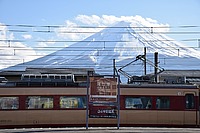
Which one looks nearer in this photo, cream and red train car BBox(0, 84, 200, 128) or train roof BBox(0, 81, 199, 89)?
cream and red train car BBox(0, 84, 200, 128)

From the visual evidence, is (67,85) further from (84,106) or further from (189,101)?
(189,101)

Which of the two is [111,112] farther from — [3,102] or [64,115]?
[3,102]

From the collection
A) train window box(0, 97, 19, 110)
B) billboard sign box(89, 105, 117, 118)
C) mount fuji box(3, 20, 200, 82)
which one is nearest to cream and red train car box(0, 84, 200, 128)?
train window box(0, 97, 19, 110)

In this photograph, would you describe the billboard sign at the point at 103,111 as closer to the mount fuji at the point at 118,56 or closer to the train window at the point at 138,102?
the train window at the point at 138,102

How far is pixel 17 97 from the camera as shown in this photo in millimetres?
22703

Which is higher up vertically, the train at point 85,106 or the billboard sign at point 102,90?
the billboard sign at point 102,90

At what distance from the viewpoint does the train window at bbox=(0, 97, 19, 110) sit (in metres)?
22.7

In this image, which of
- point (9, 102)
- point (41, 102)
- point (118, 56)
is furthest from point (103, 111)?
point (118, 56)

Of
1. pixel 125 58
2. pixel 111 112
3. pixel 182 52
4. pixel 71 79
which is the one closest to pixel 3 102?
pixel 71 79

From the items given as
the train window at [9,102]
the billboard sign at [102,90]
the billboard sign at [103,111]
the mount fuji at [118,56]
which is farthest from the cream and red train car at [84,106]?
the mount fuji at [118,56]

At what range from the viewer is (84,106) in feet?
75.6

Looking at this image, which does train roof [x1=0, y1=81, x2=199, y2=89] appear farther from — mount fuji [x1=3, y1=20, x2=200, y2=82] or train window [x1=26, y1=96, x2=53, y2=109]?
mount fuji [x1=3, y1=20, x2=200, y2=82]

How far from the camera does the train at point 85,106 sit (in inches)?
894

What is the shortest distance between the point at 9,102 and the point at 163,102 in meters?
8.48
